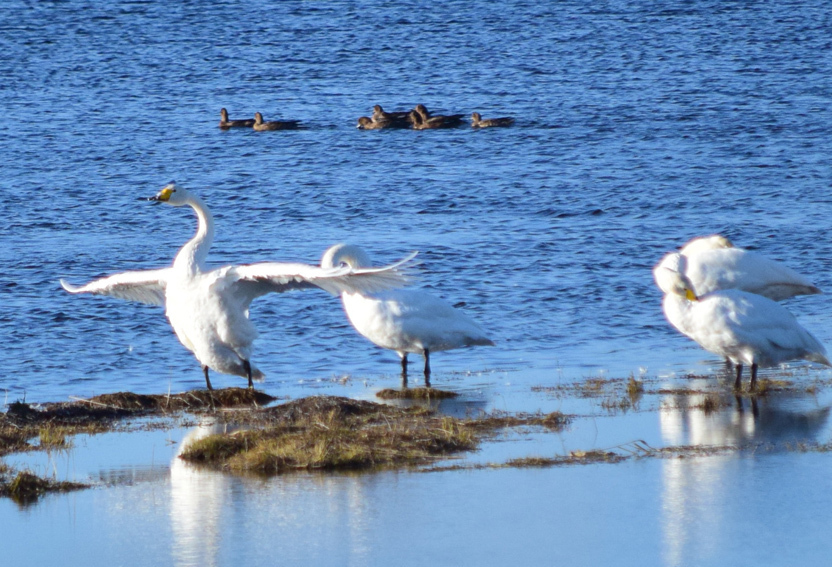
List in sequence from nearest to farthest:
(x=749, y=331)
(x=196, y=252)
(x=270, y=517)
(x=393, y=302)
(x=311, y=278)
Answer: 1. (x=270, y=517)
2. (x=311, y=278)
3. (x=749, y=331)
4. (x=196, y=252)
5. (x=393, y=302)

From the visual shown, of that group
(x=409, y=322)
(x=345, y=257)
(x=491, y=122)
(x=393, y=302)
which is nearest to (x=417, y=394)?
(x=409, y=322)

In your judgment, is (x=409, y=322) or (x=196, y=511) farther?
(x=409, y=322)

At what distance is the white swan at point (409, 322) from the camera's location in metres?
11.2

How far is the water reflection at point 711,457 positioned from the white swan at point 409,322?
2.30 m

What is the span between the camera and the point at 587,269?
17844 mm

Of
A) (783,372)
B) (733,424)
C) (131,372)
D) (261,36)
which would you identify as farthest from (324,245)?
(261,36)

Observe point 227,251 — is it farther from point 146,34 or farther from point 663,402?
point 146,34

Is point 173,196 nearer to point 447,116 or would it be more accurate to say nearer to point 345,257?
point 345,257

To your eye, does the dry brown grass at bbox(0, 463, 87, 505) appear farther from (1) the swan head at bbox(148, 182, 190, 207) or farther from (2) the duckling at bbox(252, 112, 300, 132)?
(2) the duckling at bbox(252, 112, 300, 132)

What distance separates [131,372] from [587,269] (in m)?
7.00

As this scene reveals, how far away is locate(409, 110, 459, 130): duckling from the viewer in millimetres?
34312

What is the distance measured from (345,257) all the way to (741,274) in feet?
11.8

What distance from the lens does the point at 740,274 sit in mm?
12484

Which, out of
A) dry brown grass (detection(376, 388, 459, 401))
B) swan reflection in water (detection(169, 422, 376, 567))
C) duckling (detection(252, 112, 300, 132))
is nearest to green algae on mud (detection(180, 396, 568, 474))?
swan reflection in water (detection(169, 422, 376, 567))
